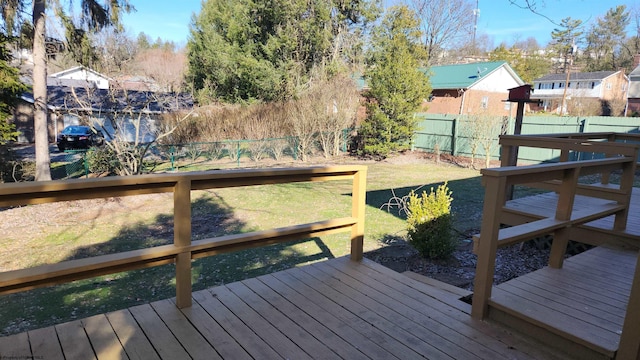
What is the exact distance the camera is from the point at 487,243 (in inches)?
104

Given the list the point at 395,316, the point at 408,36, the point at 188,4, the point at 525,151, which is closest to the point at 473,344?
the point at 395,316

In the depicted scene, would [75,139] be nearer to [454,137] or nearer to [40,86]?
[40,86]

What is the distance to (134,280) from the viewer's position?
4.84 metres

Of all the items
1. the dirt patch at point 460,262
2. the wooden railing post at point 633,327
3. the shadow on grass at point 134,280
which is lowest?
the shadow on grass at point 134,280

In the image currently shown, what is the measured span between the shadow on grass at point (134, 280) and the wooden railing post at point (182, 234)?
1.81 metres

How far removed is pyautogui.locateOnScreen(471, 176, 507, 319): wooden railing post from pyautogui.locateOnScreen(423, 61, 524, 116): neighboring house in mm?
23444

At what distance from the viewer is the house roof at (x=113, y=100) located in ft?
35.8

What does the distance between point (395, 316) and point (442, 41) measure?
3180cm

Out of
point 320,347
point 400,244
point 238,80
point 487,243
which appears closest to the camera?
point 320,347

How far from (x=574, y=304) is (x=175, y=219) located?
275 cm

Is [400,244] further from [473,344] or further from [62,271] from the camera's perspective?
[62,271]

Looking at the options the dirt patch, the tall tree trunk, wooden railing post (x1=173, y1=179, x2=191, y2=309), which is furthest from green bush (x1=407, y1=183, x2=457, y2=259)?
the tall tree trunk

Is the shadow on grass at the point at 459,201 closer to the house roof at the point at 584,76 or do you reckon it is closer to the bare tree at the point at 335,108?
the bare tree at the point at 335,108

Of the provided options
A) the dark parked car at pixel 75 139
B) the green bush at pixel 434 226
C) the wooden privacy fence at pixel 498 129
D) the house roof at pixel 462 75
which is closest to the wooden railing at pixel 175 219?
the green bush at pixel 434 226
